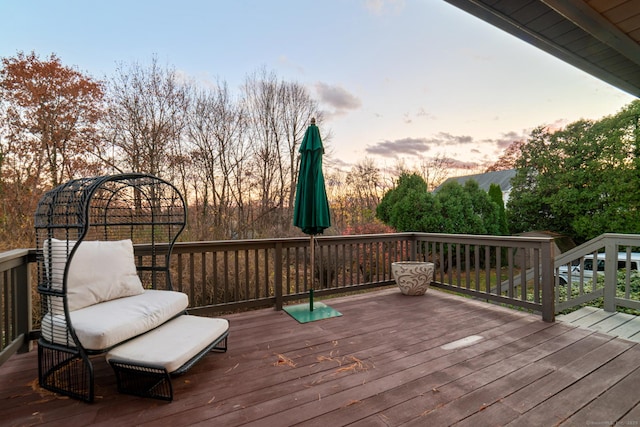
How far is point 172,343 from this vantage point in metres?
2.11

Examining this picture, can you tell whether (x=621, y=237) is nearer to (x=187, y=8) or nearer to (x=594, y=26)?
(x=594, y=26)

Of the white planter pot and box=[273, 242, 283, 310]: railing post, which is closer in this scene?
box=[273, 242, 283, 310]: railing post

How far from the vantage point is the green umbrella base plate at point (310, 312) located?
3426 mm

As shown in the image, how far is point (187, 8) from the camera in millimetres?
5660

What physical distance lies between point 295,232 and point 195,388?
560 cm

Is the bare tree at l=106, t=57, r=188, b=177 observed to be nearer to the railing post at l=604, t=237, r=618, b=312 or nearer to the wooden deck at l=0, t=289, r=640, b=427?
the wooden deck at l=0, t=289, r=640, b=427

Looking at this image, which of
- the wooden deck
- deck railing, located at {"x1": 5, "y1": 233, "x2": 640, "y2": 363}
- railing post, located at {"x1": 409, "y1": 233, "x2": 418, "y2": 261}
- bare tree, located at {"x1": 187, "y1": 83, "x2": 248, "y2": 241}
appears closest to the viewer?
the wooden deck

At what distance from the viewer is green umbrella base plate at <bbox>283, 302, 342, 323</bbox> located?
3.43 metres

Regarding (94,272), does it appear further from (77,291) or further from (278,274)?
(278,274)

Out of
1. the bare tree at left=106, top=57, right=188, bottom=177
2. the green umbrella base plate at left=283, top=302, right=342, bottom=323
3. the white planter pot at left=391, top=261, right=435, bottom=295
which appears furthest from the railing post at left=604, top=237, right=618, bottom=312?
the bare tree at left=106, top=57, right=188, bottom=177

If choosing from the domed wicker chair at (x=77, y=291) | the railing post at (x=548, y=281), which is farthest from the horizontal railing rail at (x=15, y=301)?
the railing post at (x=548, y=281)

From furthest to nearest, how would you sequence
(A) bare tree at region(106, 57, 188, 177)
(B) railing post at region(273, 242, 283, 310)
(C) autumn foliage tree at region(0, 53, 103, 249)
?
(A) bare tree at region(106, 57, 188, 177) → (C) autumn foliage tree at region(0, 53, 103, 249) → (B) railing post at region(273, 242, 283, 310)

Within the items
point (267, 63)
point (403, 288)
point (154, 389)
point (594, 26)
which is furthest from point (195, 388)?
point (267, 63)

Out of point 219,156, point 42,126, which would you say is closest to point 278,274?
point 219,156
